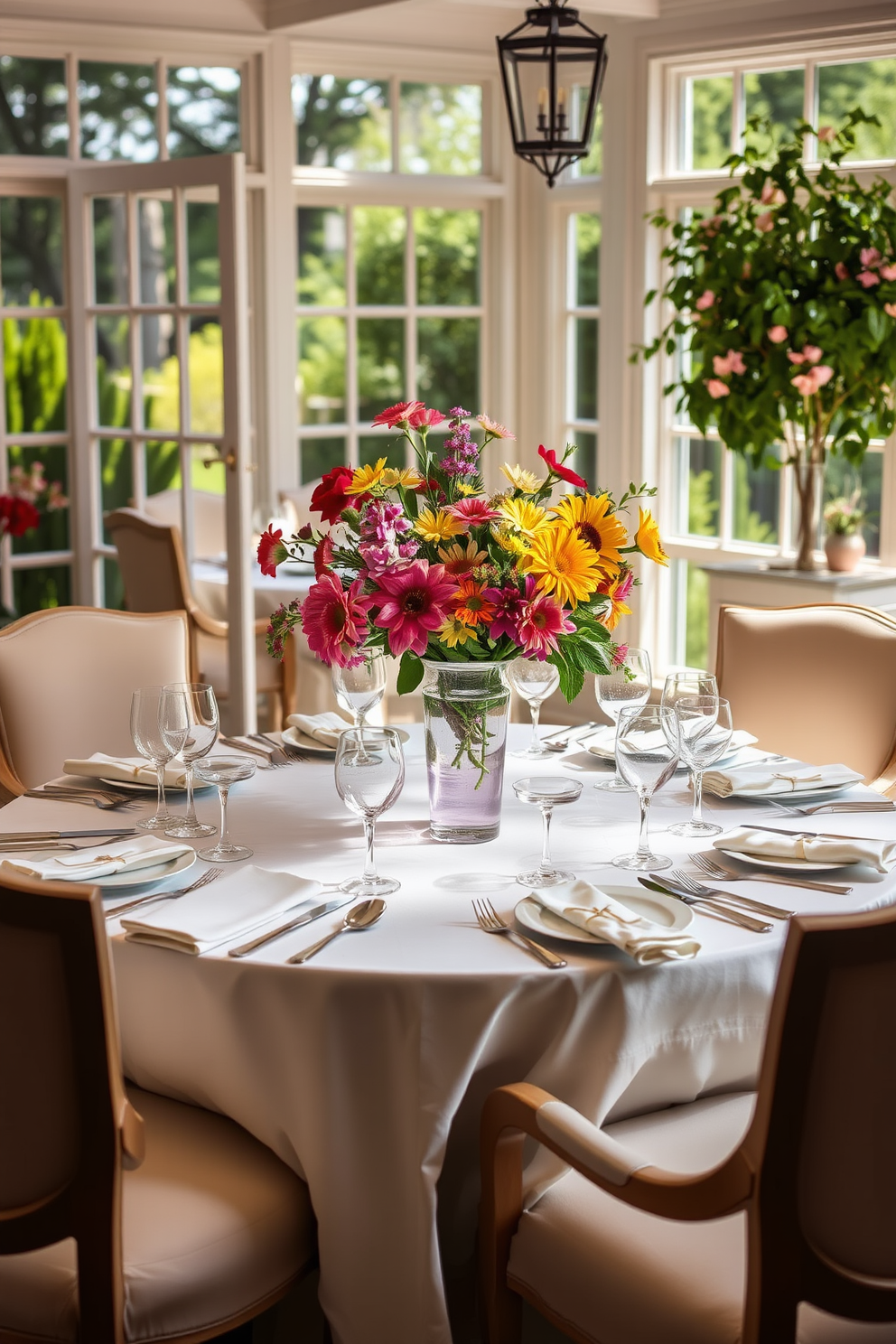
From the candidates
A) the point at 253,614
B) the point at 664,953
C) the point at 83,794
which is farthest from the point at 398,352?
the point at 664,953

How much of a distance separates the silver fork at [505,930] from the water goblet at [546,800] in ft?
0.33

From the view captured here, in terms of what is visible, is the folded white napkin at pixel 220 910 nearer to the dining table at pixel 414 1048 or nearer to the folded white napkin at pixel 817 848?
the dining table at pixel 414 1048

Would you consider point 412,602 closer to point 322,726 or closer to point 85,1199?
point 322,726

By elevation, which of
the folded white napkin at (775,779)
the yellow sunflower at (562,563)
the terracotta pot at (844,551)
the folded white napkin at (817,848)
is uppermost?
the yellow sunflower at (562,563)

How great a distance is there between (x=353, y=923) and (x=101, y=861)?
39 cm

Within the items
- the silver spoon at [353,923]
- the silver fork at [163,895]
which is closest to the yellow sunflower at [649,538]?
the silver spoon at [353,923]

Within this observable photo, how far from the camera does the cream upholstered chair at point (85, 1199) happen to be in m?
1.53

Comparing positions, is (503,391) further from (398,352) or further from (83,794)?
(83,794)

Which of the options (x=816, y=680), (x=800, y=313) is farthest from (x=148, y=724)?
(x=800, y=313)

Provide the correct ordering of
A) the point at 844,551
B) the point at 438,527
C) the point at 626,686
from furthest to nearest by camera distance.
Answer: the point at 844,551 < the point at 626,686 < the point at 438,527

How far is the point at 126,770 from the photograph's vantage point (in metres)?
2.45

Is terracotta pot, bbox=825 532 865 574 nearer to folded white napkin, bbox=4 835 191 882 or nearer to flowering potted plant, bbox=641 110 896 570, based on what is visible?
flowering potted plant, bbox=641 110 896 570

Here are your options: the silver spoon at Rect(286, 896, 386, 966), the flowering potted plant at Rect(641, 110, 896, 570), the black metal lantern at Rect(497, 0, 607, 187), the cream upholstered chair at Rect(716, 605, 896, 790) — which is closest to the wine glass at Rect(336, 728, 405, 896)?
the silver spoon at Rect(286, 896, 386, 966)

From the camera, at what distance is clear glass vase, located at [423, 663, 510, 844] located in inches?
82.2
